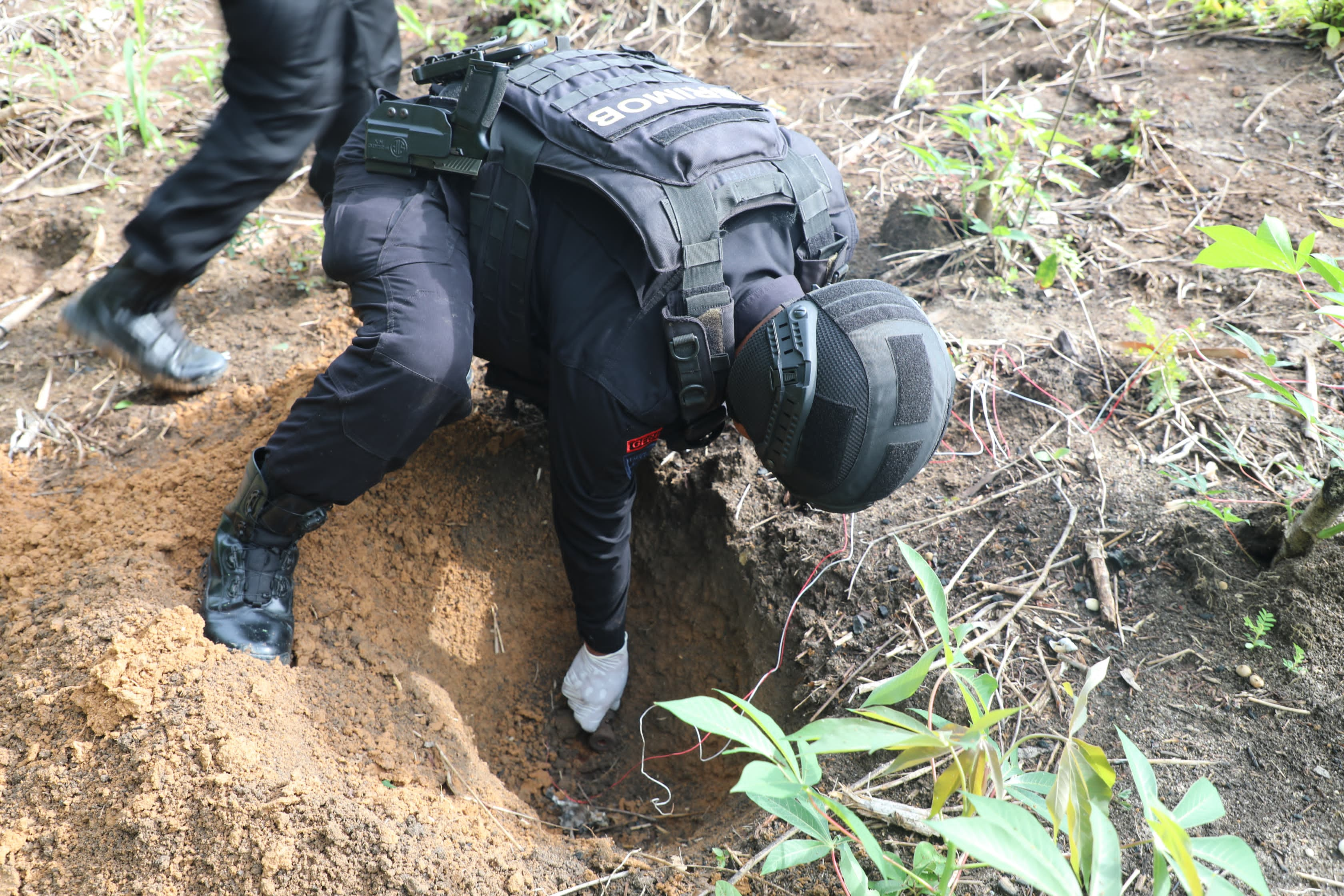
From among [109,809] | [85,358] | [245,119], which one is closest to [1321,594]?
[109,809]

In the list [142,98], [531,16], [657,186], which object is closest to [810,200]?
[657,186]

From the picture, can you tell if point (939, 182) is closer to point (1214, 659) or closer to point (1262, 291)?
point (1262, 291)

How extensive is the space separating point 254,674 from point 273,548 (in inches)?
13.4

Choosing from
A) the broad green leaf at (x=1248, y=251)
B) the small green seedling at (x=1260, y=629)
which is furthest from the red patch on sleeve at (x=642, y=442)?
the small green seedling at (x=1260, y=629)

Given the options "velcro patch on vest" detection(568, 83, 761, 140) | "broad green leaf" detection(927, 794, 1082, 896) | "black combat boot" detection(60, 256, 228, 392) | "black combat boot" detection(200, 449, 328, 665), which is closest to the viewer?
"broad green leaf" detection(927, 794, 1082, 896)

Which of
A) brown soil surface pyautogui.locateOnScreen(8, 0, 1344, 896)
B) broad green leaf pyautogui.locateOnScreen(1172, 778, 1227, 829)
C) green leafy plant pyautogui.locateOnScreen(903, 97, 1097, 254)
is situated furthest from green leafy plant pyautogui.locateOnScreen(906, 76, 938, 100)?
broad green leaf pyautogui.locateOnScreen(1172, 778, 1227, 829)

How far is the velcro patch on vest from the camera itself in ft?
5.95

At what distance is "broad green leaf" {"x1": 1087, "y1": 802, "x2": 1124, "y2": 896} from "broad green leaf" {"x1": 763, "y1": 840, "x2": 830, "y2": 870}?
368 mm

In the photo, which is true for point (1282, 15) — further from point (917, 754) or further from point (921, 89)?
point (917, 754)

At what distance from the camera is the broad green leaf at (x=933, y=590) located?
1.39 m

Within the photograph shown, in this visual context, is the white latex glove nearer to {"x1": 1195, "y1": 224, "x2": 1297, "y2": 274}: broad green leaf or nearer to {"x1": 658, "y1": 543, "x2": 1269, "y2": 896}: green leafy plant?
{"x1": 658, "y1": 543, "x2": 1269, "y2": 896}: green leafy plant

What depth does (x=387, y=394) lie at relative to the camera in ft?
6.18

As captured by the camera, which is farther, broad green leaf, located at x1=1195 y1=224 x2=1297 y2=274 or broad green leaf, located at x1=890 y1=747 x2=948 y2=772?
broad green leaf, located at x1=1195 y1=224 x2=1297 y2=274

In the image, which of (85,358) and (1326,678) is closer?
(1326,678)
